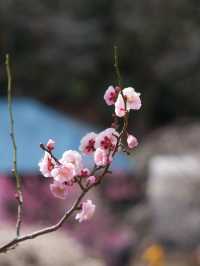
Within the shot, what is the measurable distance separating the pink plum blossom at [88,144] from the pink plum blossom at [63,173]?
0.06 metres

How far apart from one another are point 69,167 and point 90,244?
222 inches

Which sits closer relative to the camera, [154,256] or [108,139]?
[108,139]

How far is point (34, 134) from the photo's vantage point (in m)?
8.10

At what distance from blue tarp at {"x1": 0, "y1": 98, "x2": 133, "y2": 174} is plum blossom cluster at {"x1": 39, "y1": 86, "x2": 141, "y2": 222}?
6.07 meters

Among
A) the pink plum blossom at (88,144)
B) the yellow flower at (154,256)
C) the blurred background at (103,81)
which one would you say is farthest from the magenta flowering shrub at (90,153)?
the blurred background at (103,81)

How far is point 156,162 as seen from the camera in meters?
7.42

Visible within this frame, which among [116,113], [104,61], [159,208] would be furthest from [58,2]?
[116,113]

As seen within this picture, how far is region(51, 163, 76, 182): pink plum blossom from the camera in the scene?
1.41 metres

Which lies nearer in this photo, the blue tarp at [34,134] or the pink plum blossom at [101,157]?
the pink plum blossom at [101,157]

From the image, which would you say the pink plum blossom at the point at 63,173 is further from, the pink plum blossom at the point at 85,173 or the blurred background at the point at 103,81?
the blurred background at the point at 103,81

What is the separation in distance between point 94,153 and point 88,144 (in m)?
0.03

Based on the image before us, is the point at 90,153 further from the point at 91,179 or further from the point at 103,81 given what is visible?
the point at 103,81

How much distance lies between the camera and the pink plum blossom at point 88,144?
4.80 ft

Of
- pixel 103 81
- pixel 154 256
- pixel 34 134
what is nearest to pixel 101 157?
pixel 154 256
